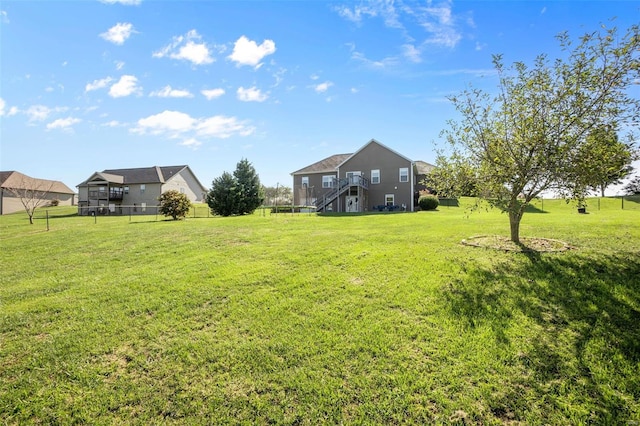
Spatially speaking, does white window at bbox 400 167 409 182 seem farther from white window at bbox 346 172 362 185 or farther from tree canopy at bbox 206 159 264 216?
tree canopy at bbox 206 159 264 216

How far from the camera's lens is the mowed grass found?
3297mm

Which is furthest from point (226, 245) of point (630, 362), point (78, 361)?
point (630, 362)

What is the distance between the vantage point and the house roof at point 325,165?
33625mm

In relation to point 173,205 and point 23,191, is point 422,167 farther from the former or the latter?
point 23,191

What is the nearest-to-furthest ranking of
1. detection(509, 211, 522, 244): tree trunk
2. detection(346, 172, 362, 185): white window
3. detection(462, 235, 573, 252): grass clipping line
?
detection(462, 235, 573, 252): grass clipping line < detection(509, 211, 522, 244): tree trunk < detection(346, 172, 362, 185): white window

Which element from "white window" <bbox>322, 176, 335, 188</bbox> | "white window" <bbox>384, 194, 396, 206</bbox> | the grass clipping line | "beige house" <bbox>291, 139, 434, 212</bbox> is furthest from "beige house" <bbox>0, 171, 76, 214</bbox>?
the grass clipping line

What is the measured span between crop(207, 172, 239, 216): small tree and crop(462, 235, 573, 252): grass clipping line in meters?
26.2

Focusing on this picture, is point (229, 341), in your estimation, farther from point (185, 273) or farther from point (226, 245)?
point (226, 245)

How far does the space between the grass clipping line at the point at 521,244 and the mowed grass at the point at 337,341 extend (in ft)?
1.53

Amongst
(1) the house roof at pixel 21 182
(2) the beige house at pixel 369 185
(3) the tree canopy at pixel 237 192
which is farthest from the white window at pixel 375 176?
(1) the house roof at pixel 21 182

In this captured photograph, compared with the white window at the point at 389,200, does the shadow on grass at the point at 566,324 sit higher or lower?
lower

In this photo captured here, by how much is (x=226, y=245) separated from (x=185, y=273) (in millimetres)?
2745

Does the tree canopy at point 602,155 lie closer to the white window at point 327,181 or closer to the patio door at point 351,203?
the patio door at point 351,203

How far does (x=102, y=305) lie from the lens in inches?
233
